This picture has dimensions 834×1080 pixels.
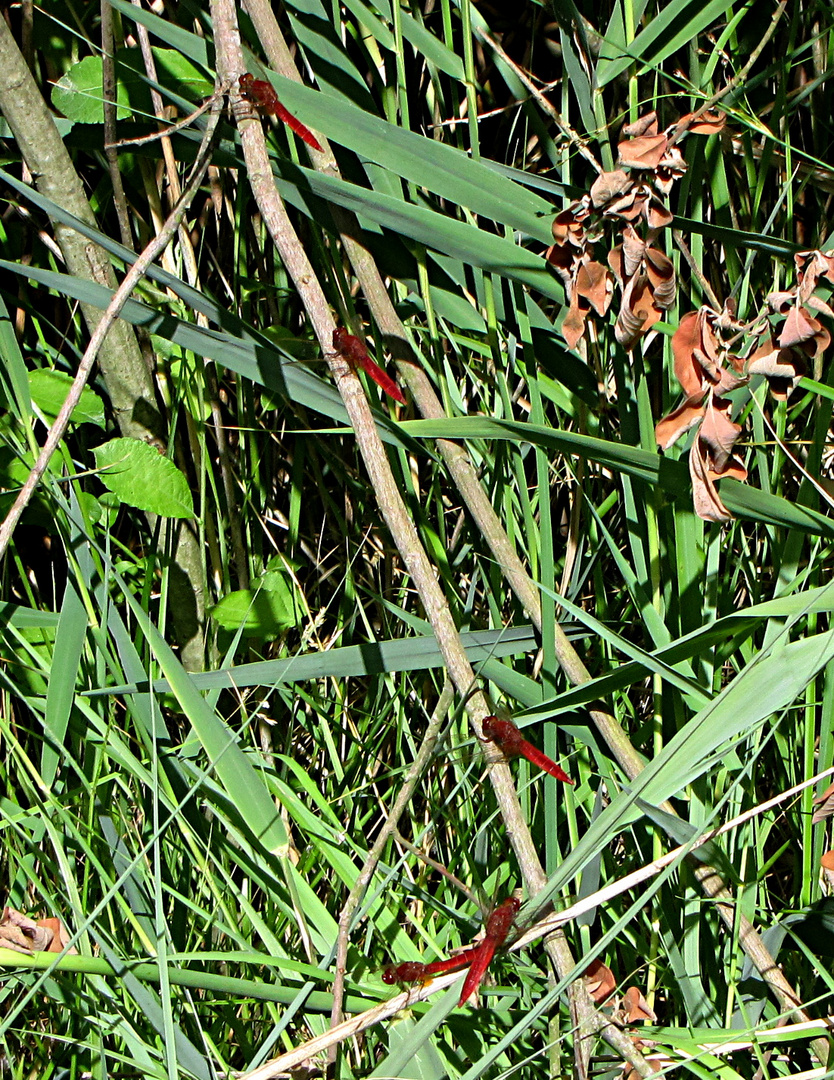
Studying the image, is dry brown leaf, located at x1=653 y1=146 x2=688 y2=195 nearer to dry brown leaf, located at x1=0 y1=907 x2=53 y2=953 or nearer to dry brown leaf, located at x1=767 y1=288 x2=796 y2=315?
dry brown leaf, located at x1=767 y1=288 x2=796 y2=315

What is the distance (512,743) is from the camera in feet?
2.19

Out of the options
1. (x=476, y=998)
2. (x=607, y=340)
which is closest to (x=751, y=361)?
(x=607, y=340)

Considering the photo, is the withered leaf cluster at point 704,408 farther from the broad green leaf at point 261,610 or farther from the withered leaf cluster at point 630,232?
the broad green leaf at point 261,610

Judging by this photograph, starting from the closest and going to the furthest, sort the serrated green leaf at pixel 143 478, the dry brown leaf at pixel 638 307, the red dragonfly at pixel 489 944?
the red dragonfly at pixel 489 944 → the dry brown leaf at pixel 638 307 → the serrated green leaf at pixel 143 478

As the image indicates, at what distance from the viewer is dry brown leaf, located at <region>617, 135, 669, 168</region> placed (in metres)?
0.65

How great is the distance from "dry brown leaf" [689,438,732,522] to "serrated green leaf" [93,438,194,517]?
547 millimetres

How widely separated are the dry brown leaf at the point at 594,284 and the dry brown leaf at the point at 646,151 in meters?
0.08

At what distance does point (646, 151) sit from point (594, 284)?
0.34ft

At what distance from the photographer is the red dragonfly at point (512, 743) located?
67 cm

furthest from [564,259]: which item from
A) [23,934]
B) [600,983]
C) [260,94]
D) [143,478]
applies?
[23,934]

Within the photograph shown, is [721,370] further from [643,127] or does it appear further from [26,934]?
[26,934]

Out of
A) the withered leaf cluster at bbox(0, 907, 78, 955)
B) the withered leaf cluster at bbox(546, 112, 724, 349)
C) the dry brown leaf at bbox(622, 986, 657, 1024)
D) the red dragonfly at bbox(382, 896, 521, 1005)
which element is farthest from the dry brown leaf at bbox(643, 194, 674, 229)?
the withered leaf cluster at bbox(0, 907, 78, 955)

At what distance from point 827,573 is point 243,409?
0.70 metres

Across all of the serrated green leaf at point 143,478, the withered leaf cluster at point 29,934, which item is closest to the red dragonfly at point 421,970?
the withered leaf cluster at point 29,934
